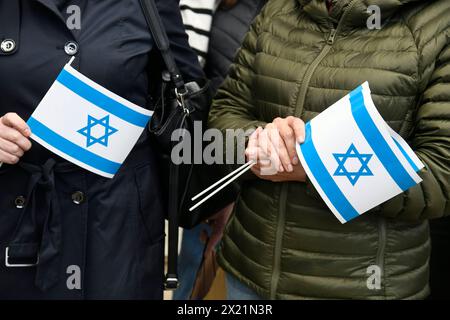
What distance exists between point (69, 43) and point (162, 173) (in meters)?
0.44

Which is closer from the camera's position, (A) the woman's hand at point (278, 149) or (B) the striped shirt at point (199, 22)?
(A) the woman's hand at point (278, 149)

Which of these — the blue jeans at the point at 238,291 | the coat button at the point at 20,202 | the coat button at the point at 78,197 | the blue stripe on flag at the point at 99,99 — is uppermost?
the blue stripe on flag at the point at 99,99

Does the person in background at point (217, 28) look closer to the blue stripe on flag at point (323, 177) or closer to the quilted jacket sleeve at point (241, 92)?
the quilted jacket sleeve at point (241, 92)

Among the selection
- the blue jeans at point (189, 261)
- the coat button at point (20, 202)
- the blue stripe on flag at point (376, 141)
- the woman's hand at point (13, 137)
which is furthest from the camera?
the blue jeans at point (189, 261)

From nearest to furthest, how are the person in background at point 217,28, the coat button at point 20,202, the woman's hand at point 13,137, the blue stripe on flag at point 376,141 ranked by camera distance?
the blue stripe on flag at point 376,141, the woman's hand at point 13,137, the coat button at point 20,202, the person in background at point 217,28

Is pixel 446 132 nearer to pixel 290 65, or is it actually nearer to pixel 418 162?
pixel 418 162

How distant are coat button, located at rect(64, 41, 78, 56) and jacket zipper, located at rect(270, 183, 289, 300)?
0.58 m

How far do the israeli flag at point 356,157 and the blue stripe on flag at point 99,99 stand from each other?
0.43 meters

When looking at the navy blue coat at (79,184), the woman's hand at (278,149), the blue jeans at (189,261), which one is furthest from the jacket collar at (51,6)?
the blue jeans at (189,261)

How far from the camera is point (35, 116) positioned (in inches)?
51.7

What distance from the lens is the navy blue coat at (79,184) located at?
1323 millimetres

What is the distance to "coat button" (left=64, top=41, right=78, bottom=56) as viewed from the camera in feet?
4.33

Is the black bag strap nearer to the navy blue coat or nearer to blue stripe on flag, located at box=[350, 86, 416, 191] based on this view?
the navy blue coat

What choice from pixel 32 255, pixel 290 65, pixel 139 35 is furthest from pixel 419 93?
pixel 32 255
